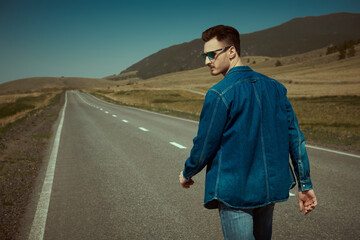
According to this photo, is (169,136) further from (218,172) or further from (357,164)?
(218,172)

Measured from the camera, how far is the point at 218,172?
1.59 m

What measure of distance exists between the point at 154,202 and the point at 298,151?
2.99m

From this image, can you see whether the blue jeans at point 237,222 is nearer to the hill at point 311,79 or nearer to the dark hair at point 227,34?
the dark hair at point 227,34

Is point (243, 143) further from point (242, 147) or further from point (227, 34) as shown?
point (227, 34)

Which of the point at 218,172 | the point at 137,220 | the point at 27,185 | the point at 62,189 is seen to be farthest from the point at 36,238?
the point at 218,172

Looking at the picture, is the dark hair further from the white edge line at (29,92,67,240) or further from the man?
the white edge line at (29,92,67,240)

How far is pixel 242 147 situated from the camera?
1.55 m

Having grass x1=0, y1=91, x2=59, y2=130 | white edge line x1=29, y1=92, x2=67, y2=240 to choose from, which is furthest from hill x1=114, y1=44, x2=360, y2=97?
white edge line x1=29, y1=92, x2=67, y2=240

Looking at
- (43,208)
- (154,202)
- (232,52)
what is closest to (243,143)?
(232,52)

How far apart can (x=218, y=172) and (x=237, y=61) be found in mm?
763

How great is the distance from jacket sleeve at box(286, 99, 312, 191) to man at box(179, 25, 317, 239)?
7 centimetres

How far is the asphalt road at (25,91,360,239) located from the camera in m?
3.34

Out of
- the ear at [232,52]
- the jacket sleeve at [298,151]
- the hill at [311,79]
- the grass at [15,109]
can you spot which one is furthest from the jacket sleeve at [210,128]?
the hill at [311,79]

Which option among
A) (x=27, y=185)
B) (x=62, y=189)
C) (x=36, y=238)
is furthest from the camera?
(x=27, y=185)
